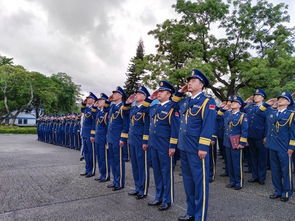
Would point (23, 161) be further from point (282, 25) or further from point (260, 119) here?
point (282, 25)

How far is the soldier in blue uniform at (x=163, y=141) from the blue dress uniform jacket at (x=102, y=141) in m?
1.63

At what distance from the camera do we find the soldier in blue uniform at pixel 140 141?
15.1 feet

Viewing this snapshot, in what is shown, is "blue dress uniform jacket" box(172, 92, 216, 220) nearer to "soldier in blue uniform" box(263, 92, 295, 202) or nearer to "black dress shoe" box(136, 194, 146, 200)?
"black dress shoe" box(136, 194, 146, 200)

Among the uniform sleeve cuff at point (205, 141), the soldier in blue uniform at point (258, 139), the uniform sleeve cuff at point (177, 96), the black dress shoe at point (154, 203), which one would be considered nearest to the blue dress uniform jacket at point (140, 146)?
the black dress shoe at point (154, 203)

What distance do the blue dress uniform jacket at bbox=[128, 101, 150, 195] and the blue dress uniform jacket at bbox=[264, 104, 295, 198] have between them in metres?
2.34

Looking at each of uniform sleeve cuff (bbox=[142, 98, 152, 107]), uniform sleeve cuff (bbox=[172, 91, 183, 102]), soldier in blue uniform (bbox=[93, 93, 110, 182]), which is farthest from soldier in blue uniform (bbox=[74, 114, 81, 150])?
Answer: uniform sleeve cuff (bbox=[172, 91, 183, 102])

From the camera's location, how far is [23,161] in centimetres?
819

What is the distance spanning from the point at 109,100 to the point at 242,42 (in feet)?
43.0

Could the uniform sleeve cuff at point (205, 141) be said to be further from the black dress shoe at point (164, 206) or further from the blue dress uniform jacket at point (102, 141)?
the blue dress uniform jacket at point (102, 141)

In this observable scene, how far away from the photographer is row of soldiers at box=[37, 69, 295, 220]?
3.48 metres

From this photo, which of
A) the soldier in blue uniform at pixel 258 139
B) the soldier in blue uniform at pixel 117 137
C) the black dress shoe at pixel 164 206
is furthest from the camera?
the soldier in blue uniform at pixel 258 139

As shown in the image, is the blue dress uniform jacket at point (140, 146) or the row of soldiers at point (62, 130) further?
the row of soldiers at point (62, 130)

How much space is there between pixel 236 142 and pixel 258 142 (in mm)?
1118

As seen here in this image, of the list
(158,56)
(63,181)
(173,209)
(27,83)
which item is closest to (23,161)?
(63,181)
